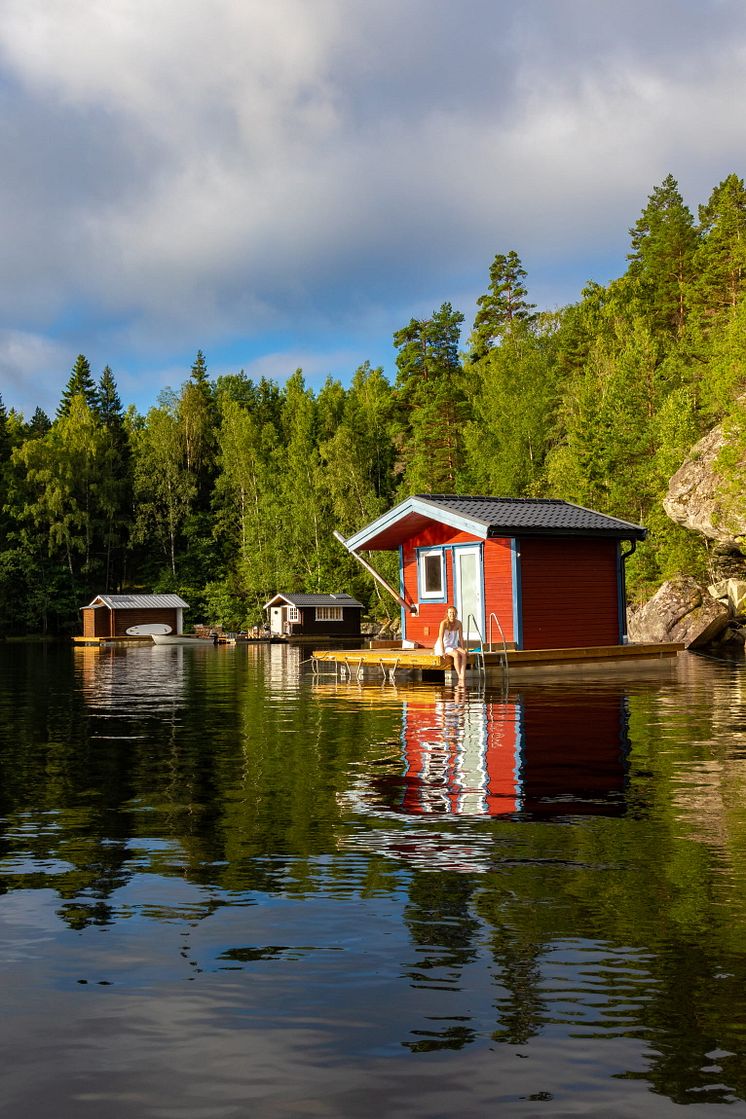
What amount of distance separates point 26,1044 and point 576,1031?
2158 mm

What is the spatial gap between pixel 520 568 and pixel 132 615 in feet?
142

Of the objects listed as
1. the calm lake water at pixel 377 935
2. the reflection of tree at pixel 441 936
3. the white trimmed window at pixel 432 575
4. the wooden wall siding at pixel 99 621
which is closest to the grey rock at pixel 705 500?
the white trimmed window at pixel 432 575

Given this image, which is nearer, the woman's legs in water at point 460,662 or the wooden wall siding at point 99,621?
the woman's legs in water at point 460,662

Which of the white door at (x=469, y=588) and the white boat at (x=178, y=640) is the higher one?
the white door at (x=469, y=588)

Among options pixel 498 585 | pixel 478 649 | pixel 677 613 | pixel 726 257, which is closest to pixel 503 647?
pixel 478 649

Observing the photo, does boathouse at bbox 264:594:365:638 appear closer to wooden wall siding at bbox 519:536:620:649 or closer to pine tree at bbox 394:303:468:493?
pine tree at bbox 394:303:468:493

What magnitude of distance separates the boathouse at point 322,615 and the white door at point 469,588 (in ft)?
114

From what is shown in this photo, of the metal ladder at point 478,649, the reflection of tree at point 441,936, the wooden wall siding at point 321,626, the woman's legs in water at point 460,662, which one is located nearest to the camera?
the reflection of tree at point 441,936

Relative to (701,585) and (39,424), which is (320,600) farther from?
(39,424)

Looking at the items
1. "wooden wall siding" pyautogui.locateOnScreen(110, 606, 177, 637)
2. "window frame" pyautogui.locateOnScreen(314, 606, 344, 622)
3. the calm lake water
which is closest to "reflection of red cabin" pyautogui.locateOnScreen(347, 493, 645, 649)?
the calm lake water

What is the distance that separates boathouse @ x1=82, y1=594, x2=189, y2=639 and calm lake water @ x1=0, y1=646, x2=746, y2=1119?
2077 inches

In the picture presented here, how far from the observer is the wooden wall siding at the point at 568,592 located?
82.9 ft

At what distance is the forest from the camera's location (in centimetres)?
4812

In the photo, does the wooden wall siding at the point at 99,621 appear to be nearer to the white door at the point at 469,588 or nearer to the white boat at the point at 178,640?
the white boat at the point at 178,640
